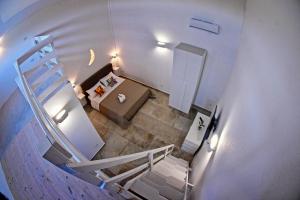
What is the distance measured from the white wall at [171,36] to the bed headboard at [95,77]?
A: 1.97 feet

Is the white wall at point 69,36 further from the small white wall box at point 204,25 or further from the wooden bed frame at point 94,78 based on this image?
the small white wall box at point 204,25

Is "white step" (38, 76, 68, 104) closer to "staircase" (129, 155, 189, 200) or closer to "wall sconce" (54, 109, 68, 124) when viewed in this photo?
"wall sconce" (54, 109, 68, 124)

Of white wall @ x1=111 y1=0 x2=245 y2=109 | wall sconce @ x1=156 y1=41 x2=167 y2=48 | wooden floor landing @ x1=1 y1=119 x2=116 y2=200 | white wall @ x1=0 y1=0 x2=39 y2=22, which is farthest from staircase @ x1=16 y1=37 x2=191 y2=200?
wall sconce @ x1=156 y1=41 x2=167 y2=48

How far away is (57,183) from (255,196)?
6.23 ft

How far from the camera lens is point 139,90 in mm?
5227

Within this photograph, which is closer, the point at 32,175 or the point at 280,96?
the point at 280,96

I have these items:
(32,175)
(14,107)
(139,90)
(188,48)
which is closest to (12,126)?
(14,107)

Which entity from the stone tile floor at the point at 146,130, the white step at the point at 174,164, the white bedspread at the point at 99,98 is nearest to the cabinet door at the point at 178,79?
the stone tile floor at the point at 146,130

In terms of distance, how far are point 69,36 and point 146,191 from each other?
3566 millimetres

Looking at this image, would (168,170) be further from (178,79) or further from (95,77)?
(95,77)

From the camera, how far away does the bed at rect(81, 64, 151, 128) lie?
15.5 ft

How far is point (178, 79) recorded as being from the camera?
4504 mm

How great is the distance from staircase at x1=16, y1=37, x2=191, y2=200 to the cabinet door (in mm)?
1767

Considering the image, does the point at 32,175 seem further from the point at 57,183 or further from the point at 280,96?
→ the point at 280,96
